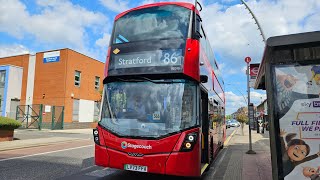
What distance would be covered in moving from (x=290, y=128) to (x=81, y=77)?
113 ft

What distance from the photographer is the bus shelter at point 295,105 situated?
4.93 metres

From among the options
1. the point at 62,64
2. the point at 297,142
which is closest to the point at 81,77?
the point at 62,64

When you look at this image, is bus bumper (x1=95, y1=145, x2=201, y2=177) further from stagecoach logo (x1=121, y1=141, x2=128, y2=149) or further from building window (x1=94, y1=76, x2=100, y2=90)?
building window (x1=94, y1=76, x2=100, y2=90)

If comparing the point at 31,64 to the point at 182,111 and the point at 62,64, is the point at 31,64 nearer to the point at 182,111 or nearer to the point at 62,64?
the point at 62,64

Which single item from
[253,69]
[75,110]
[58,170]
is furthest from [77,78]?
[58,170]

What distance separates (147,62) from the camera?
23.0 ft

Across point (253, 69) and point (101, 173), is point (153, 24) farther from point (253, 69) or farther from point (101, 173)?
A: point (253, 69)

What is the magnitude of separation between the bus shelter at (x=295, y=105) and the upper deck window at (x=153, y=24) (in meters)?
2.59

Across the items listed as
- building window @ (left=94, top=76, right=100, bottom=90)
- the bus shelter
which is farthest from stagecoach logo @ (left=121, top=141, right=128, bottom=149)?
building window @ (left=94, top=76, right=100, bottom=90)

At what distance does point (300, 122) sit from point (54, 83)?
33629 millimetres

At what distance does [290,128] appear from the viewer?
16.5 ft

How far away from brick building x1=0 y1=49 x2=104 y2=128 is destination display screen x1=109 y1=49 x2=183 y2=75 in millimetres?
28259

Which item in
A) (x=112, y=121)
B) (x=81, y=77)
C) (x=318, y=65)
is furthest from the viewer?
(x=81, y=77)

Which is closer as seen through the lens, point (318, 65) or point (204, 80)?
point (318, 65)
